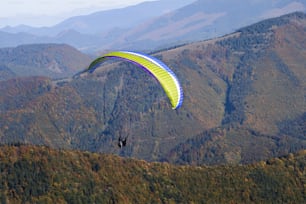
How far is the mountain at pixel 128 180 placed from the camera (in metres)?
160

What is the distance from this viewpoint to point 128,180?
169250 mm

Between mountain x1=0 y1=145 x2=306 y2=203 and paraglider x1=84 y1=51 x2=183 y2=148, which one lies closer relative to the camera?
paraglider x1=84 y1=51 x2=183 y2=148

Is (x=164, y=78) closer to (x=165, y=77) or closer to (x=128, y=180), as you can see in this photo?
(x=165, y=77)

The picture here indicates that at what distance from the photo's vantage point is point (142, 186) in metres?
168

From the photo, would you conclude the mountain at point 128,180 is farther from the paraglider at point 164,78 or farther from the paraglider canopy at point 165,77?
the paraglider canopy at point 165,77

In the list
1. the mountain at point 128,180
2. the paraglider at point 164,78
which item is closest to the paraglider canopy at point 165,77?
the paraglider at point 164,78

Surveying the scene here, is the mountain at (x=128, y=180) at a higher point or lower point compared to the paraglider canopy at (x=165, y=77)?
lower

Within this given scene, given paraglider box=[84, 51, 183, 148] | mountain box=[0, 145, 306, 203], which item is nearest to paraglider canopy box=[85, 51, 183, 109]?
paraglider box=[84, 51, 183, 148]

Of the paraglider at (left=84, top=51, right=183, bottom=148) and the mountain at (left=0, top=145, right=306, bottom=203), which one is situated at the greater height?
the paraglider at (left=84, top=51, right=183, bottom=148)

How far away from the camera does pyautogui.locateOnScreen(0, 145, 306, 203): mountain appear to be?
6309 inches

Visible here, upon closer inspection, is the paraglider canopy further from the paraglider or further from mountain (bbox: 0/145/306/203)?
mountain (bbox: 0/145/306/203)

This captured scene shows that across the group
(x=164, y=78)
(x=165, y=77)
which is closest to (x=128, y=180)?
(x=165, y=77)

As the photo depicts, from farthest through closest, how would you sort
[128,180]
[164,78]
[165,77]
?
1. [128,180]
2. [165,77]
3. [164,78]

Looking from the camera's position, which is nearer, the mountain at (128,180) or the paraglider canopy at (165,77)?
the paraglider canopy at (165,77)
